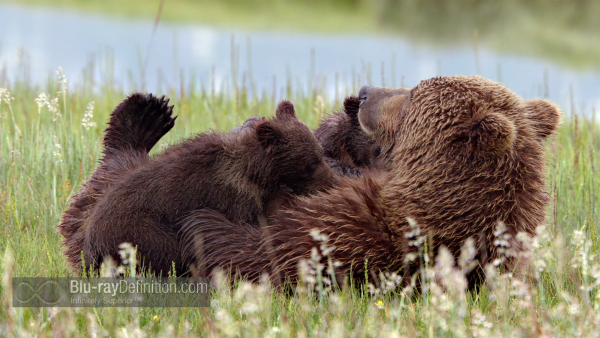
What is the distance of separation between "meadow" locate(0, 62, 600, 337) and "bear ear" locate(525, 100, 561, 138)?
2.16 ft

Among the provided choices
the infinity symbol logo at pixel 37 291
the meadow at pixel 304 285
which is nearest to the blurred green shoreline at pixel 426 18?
the meadow at pixel 304 285

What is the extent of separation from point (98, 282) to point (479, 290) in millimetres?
2286

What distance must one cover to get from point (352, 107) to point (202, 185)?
141 centimetres

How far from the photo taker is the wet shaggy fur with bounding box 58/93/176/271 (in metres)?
4.20

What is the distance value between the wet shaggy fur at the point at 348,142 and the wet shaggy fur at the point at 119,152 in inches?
46.7

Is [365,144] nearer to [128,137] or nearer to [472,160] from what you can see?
[472,160]

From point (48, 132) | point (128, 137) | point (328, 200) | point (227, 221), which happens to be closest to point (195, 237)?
point (227, 221)

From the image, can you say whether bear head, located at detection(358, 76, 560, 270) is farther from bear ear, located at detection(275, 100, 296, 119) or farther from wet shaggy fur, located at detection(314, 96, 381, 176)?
bear ear, located at detection(275, 100, 296, 119)

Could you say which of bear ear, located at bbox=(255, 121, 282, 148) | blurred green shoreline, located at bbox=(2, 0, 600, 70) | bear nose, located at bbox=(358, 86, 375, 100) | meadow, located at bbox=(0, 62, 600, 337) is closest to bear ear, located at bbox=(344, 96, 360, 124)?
bear nose, located at bbox=(358, 86, 375, 100)

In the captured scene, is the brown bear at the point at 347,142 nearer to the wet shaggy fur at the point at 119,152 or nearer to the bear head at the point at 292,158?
the bear head at the point at 292,158

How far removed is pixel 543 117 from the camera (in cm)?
398

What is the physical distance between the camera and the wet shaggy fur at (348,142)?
15.1 ft

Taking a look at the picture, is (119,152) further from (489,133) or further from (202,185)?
(489,133)

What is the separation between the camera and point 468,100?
3.75 meters
